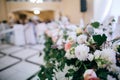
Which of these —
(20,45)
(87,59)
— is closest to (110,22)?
(87,59)

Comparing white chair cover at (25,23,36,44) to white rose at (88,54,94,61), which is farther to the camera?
white chair cover at (25,23,36,44)

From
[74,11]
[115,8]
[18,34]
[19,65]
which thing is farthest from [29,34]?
[115,8]

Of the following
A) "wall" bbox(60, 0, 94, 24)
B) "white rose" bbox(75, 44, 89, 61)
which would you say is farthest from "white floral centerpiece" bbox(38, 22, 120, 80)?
"wall" bbox(60, 0, 94, 24)

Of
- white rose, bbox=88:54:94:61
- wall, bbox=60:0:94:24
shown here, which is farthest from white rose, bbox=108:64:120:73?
wall, bbox=60:0:94:24

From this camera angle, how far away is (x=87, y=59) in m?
0.85

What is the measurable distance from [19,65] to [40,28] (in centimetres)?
216

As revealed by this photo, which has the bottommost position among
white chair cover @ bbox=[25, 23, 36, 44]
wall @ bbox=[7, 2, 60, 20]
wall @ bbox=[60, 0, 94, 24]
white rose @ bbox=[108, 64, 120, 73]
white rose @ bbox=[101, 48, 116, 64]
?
white chair cover @ bbox=[25, 23, 36, 44]

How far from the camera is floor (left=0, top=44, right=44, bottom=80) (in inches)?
98.3

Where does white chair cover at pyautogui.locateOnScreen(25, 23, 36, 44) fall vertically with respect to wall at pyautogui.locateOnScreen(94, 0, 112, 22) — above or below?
below

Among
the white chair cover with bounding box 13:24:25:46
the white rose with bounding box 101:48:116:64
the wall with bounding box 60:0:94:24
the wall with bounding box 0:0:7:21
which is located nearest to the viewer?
the white rose with bounding box 101:48:116:64

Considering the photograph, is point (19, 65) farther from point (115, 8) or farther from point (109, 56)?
point (109, 56)

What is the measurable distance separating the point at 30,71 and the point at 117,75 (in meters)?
2.17

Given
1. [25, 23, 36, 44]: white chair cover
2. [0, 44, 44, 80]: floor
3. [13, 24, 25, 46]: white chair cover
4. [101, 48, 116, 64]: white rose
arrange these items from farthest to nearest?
[25, 23, 36, 44]: white chair cover, [13, 24, 25, 46]: white chair cover, [0, 44, 44, 80]: floor, [101, 48, 116, 64]: white rose

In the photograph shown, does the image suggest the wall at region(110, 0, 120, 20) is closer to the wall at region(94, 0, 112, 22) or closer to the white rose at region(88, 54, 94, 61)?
the wall at region(94, 0, 112, 22)
